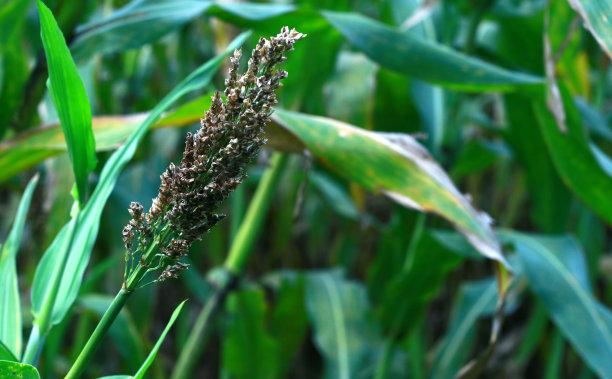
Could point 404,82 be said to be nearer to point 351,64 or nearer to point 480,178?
point 351,64

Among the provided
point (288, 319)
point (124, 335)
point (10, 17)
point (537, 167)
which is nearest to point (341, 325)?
point (288, 319)

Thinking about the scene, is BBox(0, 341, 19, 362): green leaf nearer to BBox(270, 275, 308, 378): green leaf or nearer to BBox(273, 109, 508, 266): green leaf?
BBox(273, 109, 508, 266): green leaf

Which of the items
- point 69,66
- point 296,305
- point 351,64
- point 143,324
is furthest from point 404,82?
point 69,66

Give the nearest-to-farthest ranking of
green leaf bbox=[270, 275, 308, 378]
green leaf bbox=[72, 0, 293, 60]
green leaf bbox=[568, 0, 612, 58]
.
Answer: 1. green leaf bbox=[568, 0, 612, 58]
2. green leaf bbox=[72, 0, 293, 60]
3. green leaf bbox=[270, 275, 308, 378]

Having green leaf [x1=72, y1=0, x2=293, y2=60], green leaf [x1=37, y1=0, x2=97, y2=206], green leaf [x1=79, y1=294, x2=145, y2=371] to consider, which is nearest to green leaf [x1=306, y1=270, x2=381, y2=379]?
green leaf [x1=79, y1=294, x2=145, y2=371]

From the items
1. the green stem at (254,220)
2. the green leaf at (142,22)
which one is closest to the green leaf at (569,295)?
the green stem at (254,220)

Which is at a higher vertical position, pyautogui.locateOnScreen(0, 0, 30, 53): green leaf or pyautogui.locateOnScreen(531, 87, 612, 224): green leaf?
pyautogui.locateOnScreen(0, 0, 30, 53): green leaf

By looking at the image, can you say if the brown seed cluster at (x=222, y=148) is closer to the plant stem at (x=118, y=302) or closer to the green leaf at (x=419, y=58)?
the plant stem at (x=118, y=302)
